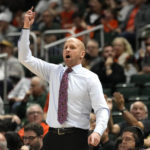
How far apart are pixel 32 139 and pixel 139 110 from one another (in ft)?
5.87

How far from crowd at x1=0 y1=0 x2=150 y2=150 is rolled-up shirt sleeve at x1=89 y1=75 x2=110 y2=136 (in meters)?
1.60

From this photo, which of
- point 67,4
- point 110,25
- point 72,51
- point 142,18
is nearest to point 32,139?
point 72,51

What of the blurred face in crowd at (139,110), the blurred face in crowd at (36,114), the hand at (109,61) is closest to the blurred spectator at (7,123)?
the blurred face in crowd at (36,114)

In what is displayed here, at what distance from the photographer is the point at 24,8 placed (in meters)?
15.3

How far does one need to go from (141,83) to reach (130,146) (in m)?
3.41

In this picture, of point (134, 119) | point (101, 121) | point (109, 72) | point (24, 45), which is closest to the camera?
point (101, 121)

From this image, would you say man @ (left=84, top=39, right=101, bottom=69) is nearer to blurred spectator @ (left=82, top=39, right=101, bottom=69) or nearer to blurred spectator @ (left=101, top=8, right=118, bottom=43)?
A: blurred spectator @ (left=82, top=39, right=101, bottom=69)

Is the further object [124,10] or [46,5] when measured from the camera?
[46,5]

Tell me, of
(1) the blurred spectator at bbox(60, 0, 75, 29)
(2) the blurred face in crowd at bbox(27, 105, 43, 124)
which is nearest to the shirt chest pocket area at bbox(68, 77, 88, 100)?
(2) the blurred face in crowd at bbox(27, 105, 43, 124)

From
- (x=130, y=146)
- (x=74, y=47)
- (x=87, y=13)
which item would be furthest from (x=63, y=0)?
(x=74, y=47)

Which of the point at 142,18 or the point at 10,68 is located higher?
the point at 142,18

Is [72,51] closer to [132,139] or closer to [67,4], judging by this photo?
[132,139]

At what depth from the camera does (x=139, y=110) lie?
8.45 meters

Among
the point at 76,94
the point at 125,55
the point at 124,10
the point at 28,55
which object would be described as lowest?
the point at 76,94
